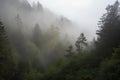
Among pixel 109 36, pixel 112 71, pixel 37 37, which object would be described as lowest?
pixel 112 71

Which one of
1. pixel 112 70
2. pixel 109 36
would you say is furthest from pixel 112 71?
pixel 109 36

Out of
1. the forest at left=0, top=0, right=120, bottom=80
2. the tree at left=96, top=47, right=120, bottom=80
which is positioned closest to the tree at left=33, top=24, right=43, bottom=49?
the forest at left=0, top=0, right=120, bottom=80

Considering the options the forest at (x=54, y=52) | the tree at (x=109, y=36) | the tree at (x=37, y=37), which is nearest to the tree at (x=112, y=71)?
the forest at (x=54, y=52)

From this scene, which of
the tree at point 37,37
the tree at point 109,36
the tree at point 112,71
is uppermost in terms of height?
the tree at point 37,37

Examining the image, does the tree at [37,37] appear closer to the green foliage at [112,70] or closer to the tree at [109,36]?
the tree at [109,36]

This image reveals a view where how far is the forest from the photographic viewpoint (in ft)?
130

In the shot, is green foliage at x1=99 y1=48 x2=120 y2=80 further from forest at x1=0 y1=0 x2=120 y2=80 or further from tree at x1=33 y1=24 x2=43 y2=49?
tree at x1=33 y1=24 x2=43 y2=49

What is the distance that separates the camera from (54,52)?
12538 cm

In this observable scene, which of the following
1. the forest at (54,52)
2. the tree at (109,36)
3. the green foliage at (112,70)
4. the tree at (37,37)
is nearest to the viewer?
the green foliage at (112,70)

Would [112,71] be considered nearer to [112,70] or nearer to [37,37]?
[112,70]

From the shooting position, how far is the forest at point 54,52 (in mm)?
Result: 39553

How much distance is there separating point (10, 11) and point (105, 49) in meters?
145

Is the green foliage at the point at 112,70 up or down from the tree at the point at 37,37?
down

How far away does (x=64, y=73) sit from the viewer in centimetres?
4216
